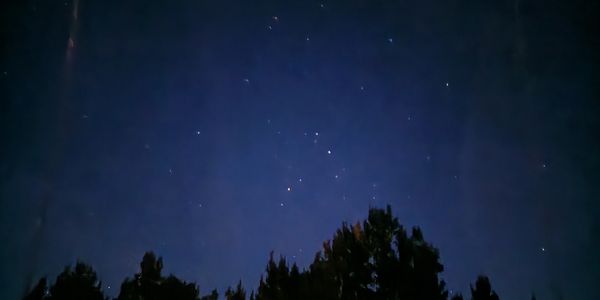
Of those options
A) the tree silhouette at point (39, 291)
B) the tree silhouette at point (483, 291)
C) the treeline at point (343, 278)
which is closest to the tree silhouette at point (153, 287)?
the treeline at point (343, 278)

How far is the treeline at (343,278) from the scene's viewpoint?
13.2m

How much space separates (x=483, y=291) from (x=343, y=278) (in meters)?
5.53

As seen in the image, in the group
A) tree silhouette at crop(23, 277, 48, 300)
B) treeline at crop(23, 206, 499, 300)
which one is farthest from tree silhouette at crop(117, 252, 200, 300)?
tree silhouette at crop(23, 277, 48, 300)

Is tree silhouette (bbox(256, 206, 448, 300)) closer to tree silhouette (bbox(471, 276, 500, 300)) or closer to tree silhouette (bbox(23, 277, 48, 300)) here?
tree silhouette (bbox(471, 276, 500, 300))

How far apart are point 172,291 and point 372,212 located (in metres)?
9.95

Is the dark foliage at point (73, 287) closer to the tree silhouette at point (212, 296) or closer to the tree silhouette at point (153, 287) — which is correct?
the tree silhouette at point (153, 287)

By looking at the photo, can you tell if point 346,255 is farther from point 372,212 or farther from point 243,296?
point 243,296

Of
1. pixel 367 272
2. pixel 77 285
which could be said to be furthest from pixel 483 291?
pixel 77 285

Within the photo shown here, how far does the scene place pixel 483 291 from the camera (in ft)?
43.7

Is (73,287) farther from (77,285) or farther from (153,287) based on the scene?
(153,287)

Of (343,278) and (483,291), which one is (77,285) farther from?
(483,291)

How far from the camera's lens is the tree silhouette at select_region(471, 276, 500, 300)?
43.3 ft

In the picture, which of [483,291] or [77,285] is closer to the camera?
[483,291]

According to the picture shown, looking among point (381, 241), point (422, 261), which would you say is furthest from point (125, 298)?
point (422, 261)
